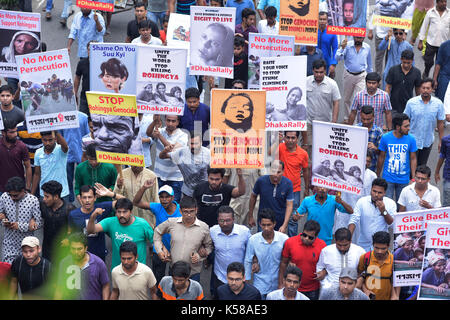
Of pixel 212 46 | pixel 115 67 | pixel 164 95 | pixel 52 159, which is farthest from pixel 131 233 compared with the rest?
pixel 212 46

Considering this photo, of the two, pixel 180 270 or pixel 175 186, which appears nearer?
pixel 180 270

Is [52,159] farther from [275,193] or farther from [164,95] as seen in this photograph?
[275,193]

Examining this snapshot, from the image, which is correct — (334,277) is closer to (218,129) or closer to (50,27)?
(218,129)

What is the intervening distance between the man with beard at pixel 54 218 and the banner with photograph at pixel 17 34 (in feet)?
10.7

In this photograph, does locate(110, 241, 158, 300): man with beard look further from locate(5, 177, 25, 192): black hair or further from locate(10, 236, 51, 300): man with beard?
locate(5, 177, 25, 192): black hair

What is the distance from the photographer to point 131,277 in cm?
987

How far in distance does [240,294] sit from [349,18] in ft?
23.0

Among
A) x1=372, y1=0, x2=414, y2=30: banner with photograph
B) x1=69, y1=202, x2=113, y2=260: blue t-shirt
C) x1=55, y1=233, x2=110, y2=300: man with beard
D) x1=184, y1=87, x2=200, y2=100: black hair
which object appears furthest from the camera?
x1=372, y1=0, x2=414, y2=30: banner with photograph

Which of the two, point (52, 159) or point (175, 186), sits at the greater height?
point (52, 159)

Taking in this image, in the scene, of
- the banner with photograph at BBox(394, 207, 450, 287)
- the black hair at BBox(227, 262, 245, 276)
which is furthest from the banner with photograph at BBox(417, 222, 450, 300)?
the black hair at BBox(227, 262, 245, 276)

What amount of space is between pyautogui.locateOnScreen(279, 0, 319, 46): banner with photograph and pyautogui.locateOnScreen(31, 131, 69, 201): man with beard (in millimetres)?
4471

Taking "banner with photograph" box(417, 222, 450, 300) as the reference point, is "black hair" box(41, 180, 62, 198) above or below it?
above

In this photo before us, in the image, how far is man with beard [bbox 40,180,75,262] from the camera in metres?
11.0

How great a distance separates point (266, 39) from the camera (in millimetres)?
14180
